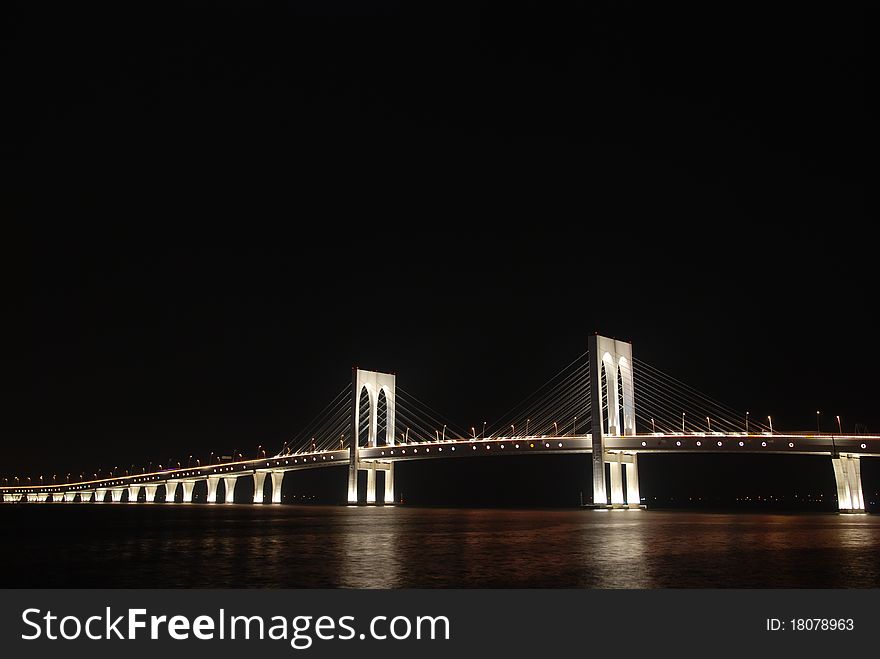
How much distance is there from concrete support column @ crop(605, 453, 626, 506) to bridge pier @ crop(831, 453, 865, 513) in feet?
47.5

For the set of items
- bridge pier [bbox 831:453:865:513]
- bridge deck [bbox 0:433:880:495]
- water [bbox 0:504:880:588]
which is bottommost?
water [bbox 0:504:880:588]

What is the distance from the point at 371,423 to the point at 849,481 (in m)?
43.6

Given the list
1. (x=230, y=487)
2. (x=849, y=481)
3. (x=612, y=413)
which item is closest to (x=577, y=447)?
(x=612, y=413)

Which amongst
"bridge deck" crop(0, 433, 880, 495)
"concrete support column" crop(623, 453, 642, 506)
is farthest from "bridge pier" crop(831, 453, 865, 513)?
"concrete support column" crop(623, 453, 642, 506)

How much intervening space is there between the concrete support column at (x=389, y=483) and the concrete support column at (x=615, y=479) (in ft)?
90.3

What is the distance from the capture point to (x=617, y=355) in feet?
218

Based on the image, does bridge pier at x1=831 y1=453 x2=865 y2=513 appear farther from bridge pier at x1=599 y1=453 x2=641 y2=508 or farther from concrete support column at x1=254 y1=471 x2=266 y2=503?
concrete support column at x1=254 y1=471 x2=266 y2=503

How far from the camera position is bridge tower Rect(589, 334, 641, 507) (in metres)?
60.8

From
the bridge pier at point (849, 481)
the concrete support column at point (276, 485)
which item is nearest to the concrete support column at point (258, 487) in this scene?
the concrete support column at point (276, 485)

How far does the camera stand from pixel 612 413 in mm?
62438

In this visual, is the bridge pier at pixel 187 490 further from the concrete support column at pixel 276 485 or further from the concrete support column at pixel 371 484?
the concrete support column at pixel 371 484

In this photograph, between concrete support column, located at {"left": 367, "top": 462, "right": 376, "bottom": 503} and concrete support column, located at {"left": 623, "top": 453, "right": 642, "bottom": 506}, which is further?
concrete support column, located at {"left": 367, "top": 462, "right": 376, "bottom": 503}
